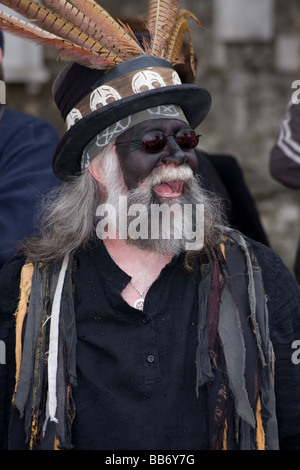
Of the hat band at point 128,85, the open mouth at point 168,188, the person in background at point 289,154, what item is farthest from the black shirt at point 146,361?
the person in background at point 289,154

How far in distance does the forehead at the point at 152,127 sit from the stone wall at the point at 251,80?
15.5 feet

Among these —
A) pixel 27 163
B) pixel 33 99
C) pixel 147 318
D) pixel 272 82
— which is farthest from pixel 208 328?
pixel 272 82

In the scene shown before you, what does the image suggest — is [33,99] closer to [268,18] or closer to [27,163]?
[268,18]

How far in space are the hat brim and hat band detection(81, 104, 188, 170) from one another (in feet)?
0.04

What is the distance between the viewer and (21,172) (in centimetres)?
300

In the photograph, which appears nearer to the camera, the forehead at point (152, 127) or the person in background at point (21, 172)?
the forehead at point (152, 127)

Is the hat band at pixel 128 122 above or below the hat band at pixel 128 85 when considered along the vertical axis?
below

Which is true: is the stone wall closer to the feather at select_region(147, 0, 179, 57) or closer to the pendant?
the feather at select_region(147, 0, 179, 57)

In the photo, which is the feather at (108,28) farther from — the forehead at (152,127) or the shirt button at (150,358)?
the shirt button at (150,358)

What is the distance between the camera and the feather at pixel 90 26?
2293 mm

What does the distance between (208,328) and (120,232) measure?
0.44 m

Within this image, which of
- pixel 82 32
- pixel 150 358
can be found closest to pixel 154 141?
pixel 82 32

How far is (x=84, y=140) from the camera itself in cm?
234

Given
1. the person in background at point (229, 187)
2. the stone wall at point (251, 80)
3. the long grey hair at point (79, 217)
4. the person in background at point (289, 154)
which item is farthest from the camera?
the stone wall at point (251, 80)
